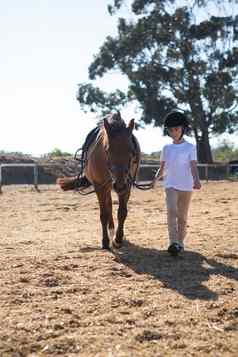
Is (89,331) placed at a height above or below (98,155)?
below

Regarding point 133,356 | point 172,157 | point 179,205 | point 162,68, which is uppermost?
point 162,68

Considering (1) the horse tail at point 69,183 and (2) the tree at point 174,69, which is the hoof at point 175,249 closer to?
(1) the horse tail at point 69,183

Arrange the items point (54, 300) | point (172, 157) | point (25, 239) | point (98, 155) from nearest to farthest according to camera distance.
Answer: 1. point (54, 300)
2. point (172, 157)
3. point (98, 155)
4. point (25, 239)

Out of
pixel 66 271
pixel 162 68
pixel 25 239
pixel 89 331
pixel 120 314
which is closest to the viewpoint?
pixel 89 331

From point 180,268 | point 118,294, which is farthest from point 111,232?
point 118,294

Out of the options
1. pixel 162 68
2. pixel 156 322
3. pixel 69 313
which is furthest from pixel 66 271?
pixel 162 68

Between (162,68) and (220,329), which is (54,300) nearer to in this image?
(220,329)

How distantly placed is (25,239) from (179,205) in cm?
Answer: 263

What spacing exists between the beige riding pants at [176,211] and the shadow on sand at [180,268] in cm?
26

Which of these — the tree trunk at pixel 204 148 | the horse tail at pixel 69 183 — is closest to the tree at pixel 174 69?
the tree trunk at pixel 204 148

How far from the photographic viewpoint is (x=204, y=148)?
37.5 meters

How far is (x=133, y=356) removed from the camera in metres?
→ 3.48

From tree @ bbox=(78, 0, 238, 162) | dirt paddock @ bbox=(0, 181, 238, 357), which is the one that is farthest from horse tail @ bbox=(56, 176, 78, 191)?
tree @ bbox=(78, 0, 238, 162)

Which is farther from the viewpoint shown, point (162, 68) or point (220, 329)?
point (162, 68)
